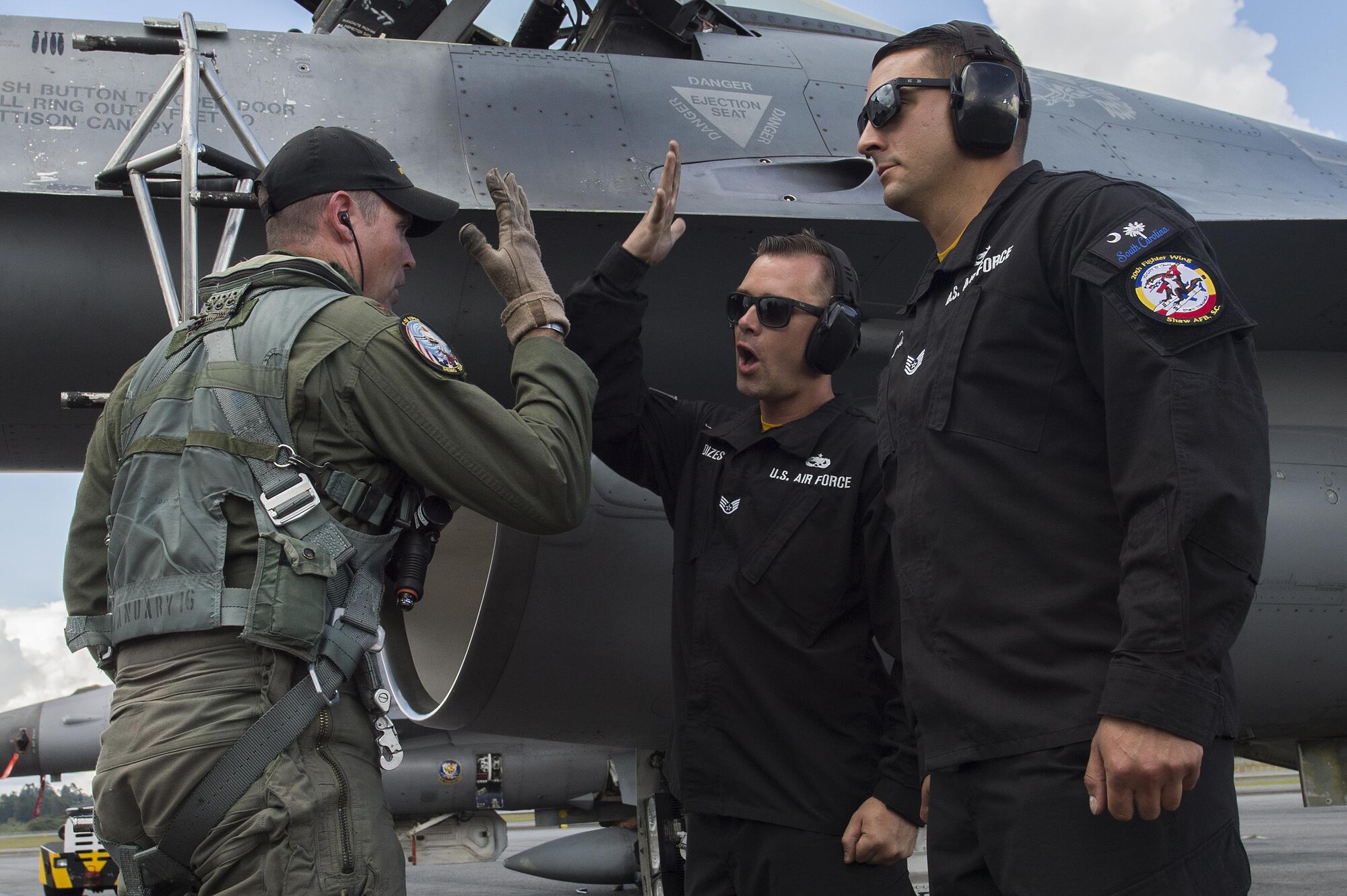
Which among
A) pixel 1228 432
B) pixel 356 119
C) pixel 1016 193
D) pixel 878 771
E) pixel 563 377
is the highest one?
pixel 356 119

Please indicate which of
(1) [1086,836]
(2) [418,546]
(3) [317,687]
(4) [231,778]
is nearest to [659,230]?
(2) [418,546]

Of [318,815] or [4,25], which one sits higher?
[4,25]

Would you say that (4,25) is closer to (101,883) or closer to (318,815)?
(318,815)

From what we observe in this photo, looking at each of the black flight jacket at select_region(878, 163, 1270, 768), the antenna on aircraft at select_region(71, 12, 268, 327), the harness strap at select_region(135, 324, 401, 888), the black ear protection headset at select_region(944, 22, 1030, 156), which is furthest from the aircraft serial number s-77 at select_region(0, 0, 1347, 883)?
the black flight jacket at select_region(878, 163, 1270, 768)

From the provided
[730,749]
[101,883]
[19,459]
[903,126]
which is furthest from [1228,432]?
[101,883]

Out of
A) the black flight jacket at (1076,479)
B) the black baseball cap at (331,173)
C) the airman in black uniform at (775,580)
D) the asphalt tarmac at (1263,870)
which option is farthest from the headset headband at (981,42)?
the asphalt tarmac at (1263,870)

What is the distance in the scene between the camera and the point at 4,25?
392 cm

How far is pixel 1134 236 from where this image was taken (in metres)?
1.79

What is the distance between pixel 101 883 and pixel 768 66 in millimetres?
9399

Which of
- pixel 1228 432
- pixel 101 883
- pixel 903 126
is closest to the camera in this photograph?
pixel 1228 432

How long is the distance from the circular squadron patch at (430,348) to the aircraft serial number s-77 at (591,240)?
1513 mm

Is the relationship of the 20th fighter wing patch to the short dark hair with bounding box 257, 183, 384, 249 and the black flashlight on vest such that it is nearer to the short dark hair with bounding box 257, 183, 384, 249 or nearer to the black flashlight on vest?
the black flashlight on vest

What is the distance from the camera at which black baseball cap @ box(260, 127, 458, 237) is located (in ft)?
7.54

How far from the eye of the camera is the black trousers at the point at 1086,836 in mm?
1656
